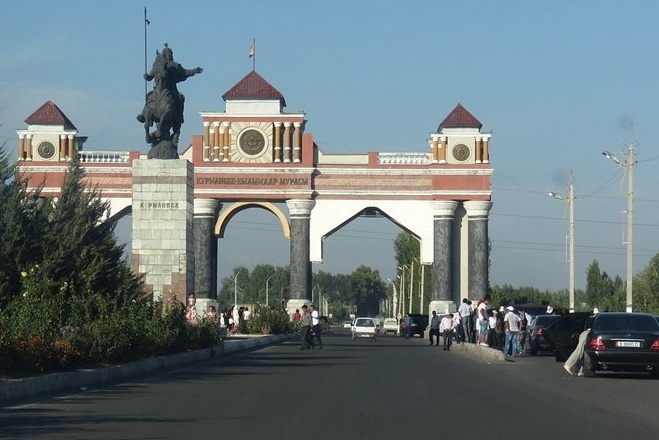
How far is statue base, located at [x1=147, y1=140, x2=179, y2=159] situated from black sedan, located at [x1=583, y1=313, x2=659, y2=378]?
1622 cm

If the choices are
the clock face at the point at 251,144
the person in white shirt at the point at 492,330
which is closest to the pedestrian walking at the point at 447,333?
the person in white shirt at the point at 492,330

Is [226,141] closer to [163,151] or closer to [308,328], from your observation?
[308,328]

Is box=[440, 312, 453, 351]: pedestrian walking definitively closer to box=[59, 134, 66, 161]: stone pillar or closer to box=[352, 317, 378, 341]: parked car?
box=[352, 317, 378, 341]: parked car

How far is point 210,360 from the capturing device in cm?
3306

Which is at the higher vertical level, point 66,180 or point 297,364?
point 66,180

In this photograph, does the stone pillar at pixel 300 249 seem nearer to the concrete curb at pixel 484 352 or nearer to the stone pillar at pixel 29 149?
the stone pillar at pixel 29 149

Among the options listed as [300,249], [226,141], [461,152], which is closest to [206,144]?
[226,141]

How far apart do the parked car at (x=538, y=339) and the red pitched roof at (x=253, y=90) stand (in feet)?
128

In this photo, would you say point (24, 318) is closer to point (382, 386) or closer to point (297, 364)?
point (382, 386)

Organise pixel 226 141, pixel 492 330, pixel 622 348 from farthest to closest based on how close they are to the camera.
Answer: pixel 226 141 < pixel 492 330 < pixel 622 348

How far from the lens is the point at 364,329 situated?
7175 cm

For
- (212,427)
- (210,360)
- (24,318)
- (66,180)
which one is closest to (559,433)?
(212,427)

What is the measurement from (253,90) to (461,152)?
13206 mm

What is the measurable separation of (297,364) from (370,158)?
4836 cm
